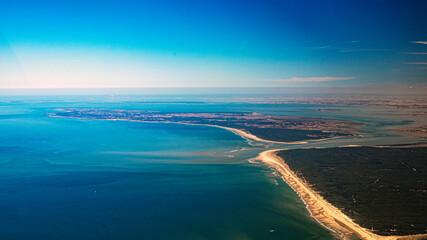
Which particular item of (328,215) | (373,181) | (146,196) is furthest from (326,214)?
(146,196)

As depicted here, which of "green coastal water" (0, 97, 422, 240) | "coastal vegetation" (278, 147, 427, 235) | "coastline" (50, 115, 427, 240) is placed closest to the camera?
"coastline" (50, 115, 427, 240)

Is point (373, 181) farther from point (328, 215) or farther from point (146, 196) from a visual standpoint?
point (146, 196)

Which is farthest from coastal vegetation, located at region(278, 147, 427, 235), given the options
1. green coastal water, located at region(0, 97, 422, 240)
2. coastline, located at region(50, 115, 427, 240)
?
green coastal water, located at region(0, 97, 422, 240)

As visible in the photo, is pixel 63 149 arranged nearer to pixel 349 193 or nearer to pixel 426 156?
pixel 349 193

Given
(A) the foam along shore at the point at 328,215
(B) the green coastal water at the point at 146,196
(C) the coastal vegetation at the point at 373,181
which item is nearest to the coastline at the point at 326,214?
(A) the foam along shore at the point at 328,215

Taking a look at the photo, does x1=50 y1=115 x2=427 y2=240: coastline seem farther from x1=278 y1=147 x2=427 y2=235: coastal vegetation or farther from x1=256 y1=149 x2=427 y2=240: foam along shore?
x1=278 y1=147 x2=427 y2=235: coastal vegetation
